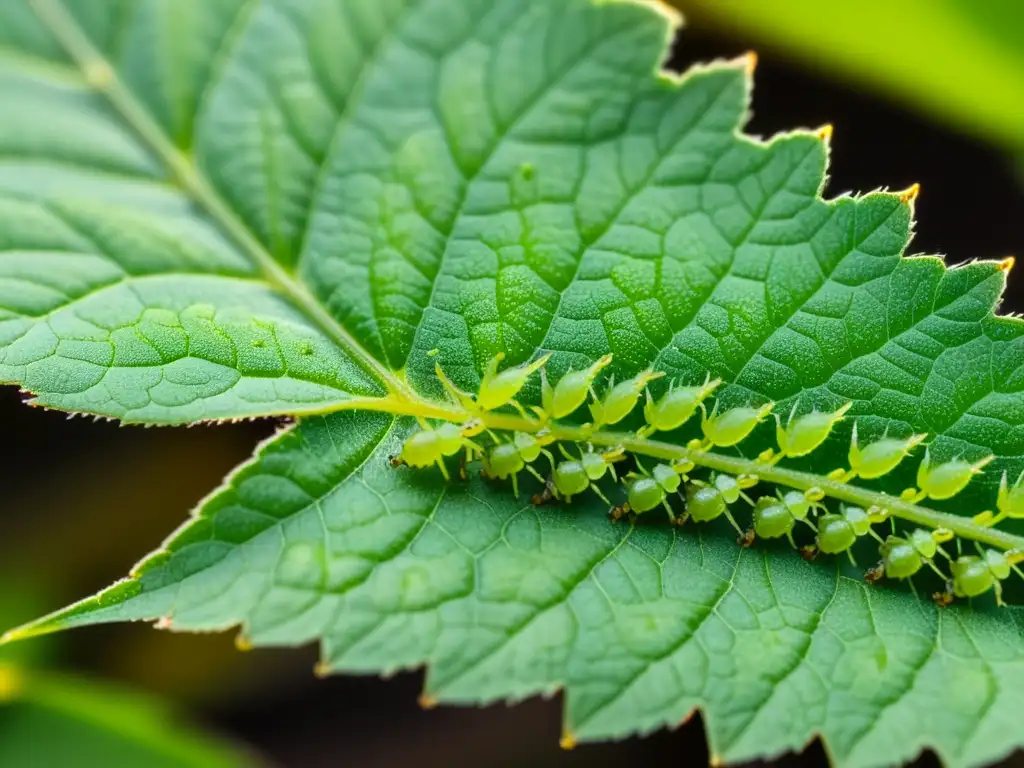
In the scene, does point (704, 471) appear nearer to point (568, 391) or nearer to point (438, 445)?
point (568, 391)

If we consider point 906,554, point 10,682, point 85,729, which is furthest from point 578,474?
point 10,682

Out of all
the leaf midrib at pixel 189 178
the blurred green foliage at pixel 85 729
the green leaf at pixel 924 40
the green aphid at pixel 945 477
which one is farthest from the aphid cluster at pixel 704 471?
the green leaf at pixel 924 40

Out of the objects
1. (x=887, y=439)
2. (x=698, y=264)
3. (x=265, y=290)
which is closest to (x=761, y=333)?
(x=698, y=264)

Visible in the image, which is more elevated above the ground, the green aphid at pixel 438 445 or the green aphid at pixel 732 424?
the green aphid at pixel 732 424

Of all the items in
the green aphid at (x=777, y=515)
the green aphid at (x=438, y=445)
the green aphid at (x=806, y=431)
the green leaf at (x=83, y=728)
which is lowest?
the green leaf at (x=83, y=728)

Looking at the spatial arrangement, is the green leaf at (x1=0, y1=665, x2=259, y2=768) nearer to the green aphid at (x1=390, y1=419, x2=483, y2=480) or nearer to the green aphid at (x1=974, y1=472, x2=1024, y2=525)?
the green aphid at (x1=390, y1=419, x2=483, y2=480)

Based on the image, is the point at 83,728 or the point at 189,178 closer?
the point at 189,178

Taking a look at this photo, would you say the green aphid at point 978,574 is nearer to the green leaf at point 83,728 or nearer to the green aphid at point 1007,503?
the green aphid at point 1007,503
